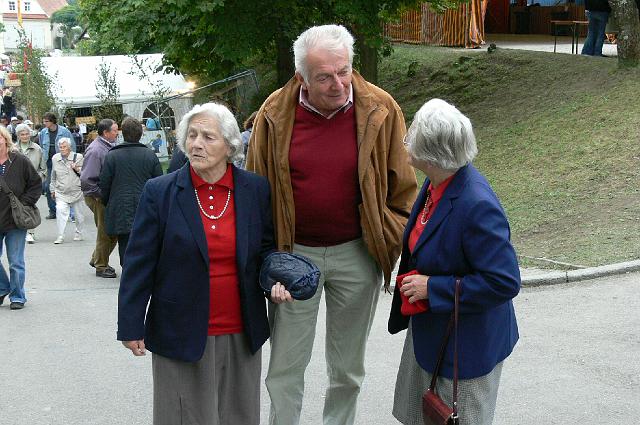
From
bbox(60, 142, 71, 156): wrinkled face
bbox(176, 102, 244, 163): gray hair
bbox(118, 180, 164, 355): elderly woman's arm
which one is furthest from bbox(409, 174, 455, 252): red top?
bbox(60, 142, 71, 156): wrinkled face

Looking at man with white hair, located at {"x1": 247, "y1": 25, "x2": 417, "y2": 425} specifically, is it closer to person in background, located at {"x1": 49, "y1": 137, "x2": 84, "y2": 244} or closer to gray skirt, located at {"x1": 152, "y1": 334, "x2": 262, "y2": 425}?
gray skirt, located at {"x1": 152, "y1": 334, "x2": 262, "y2": 425}

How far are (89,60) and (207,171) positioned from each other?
88.6 ft

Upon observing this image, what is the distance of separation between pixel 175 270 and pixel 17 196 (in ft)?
17.9

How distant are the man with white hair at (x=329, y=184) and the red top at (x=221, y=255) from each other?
0.96 ft

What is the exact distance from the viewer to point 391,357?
6848 mm

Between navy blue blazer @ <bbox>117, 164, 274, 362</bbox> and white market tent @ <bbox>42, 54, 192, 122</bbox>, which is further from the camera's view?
white market tent @ <bbox>42, 54, 192, 122</bbox>

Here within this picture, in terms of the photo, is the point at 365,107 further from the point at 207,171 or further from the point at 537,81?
the point at 537,81

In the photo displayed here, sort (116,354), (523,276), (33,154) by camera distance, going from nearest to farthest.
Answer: (116,354)
(523,276)
(33,154)

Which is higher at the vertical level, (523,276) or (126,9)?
(126,9)

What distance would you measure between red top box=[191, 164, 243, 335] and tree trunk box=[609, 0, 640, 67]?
12327 mm

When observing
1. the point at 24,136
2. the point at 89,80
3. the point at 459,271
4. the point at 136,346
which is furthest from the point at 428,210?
the point at 89,80

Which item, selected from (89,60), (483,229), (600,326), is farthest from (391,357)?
(89,60)

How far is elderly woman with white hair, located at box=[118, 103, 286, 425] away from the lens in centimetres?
397

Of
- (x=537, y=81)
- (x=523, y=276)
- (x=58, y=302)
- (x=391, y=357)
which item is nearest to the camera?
(x=391, y=357)
